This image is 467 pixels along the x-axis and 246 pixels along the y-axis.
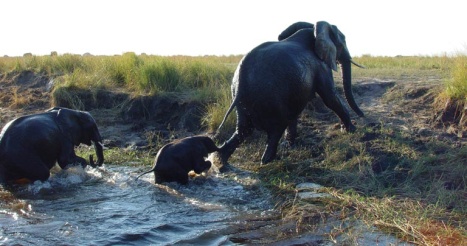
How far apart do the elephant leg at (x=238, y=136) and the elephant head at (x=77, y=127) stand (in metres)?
1.83

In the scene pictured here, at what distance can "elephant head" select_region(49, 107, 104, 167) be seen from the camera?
9.05 metres

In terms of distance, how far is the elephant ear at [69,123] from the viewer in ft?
29.5

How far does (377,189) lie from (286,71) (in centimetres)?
213

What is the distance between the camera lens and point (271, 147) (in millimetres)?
9047

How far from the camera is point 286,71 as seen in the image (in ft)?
28.8

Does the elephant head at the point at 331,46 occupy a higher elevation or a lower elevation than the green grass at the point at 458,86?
higher

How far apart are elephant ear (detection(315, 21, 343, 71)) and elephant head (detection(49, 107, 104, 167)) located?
349 centimetres

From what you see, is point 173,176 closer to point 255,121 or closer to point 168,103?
point 255,121

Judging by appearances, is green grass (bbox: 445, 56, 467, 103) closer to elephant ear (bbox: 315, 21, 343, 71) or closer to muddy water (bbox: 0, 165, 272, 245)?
elephant ear (bbox: 315, 21, 343, 71)

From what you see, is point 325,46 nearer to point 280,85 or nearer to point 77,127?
point 280,85

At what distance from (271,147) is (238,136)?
524mm

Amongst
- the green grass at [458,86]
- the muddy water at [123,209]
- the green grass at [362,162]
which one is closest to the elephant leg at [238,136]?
the green grass at [362,162]

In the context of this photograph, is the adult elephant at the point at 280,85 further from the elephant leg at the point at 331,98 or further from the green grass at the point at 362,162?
the green grass at the point at 362,162

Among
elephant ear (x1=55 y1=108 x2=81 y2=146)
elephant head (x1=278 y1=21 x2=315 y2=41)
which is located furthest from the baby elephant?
elephant head (x1=278 y1=21 x2=315 y2=41)
